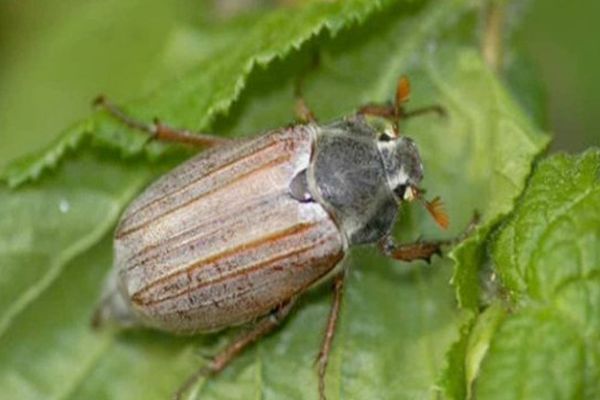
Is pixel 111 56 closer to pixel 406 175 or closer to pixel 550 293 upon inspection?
pixel 406 175

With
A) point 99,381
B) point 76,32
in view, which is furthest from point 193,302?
point 76,32

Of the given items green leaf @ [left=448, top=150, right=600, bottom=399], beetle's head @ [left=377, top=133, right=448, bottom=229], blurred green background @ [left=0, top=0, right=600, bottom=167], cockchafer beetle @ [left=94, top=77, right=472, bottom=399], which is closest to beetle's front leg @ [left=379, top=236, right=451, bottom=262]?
cockchafer beetle @ [left=94, top=77, right=472, bottom=399]

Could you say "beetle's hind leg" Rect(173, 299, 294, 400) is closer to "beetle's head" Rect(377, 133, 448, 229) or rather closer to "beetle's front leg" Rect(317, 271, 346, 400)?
"beetle's front leg" Rect(317, 271, 346, 400)

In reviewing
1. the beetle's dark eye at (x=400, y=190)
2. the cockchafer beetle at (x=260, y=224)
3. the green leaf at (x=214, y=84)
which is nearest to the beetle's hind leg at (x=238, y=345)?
the cockchafer beetle at (x=260, y=224)

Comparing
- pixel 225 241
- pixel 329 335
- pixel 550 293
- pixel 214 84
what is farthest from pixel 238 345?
pixel 550 293

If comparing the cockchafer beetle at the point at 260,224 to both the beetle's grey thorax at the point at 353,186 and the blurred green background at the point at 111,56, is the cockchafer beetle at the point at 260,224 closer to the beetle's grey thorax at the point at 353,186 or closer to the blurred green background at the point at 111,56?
the beetle's grey thorax at the point at 353,186

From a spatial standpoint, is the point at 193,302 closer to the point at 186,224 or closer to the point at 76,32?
the point at 186,224
